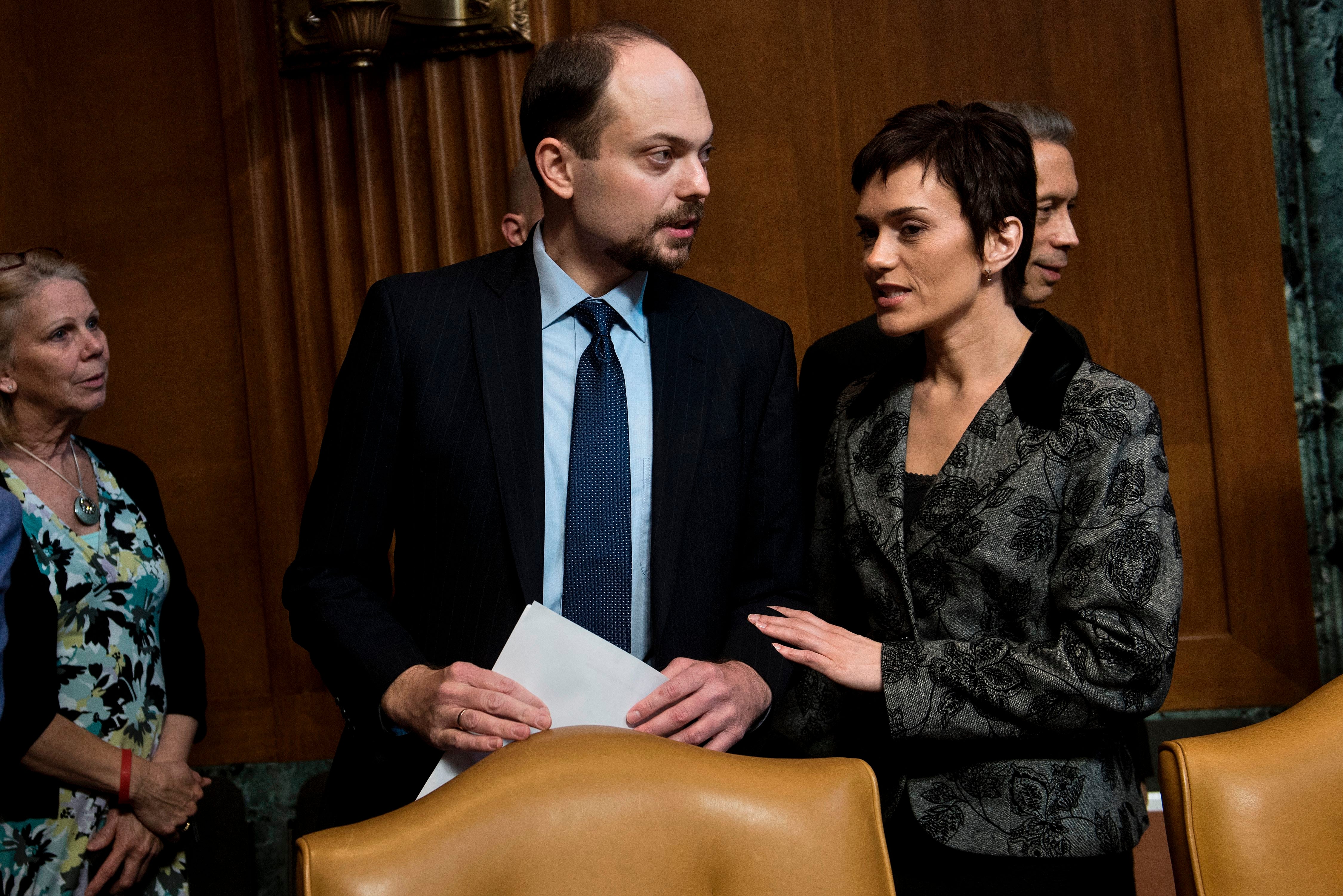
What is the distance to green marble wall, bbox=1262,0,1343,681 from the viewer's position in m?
2.81

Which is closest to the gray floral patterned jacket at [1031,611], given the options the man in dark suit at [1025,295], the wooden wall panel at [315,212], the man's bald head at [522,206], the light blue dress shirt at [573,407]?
the light blue dress shirt at [573,407]

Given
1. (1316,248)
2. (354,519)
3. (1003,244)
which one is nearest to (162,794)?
(354,519)

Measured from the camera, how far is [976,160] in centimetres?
175

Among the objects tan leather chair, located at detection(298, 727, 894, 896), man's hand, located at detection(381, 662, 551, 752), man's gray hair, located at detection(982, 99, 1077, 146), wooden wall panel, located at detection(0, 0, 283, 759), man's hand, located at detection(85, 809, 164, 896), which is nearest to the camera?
tan leather chair, located at detection(298, 727, 894, 896)

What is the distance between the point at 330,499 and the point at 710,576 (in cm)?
59

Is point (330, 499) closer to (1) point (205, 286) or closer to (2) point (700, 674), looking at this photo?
(2) point (700, 674)

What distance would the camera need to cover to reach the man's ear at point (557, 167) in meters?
1.86

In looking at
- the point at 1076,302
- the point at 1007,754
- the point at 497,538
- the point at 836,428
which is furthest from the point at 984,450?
the point at 1076,302

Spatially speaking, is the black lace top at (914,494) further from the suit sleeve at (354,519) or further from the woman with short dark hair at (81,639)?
the woman with short dark hair at (81,639)

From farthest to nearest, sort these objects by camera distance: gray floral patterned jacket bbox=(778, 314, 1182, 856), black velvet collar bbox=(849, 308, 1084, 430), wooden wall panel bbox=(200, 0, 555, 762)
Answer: wooden wall panel bbox=(200, 0, 555, 762)
black velvet collar bbox=(849, 308, 1084, 430)
gray floral patterned jacket bbox=(778, 314, 1182, 856)

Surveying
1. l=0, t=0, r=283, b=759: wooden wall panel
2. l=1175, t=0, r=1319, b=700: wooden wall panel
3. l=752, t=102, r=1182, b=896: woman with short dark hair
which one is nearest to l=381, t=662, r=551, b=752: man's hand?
l=752, t=102, r=1182, b=896: woman with short dark hair

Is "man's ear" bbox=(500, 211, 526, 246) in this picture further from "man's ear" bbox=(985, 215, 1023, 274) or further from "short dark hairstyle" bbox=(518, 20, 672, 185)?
"man's ear" bbox=(985, 215, 1023, 274)

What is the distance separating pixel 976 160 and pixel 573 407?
0.72 m

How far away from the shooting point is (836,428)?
75.9 inches
